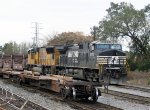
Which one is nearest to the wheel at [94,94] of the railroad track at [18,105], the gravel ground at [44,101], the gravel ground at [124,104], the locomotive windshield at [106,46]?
the gravel ground at [124,104]

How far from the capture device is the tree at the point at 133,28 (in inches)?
1763

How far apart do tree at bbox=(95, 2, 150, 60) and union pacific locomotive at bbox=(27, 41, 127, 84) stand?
14.9m

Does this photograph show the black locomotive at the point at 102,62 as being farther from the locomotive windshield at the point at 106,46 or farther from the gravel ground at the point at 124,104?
the gravel ground at the point at 124,104

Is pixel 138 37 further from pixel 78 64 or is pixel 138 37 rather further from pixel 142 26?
pixel 78 64

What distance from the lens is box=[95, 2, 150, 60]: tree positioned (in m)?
44.8

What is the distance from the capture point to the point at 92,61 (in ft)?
85.9

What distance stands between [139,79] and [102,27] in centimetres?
1259

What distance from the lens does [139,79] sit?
120ft

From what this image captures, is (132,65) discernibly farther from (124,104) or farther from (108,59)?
(124,104)

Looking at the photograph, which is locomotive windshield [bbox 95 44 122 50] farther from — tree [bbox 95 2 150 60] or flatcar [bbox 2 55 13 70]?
tree [bbox 95 2 150 60]

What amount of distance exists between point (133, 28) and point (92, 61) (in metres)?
20.1

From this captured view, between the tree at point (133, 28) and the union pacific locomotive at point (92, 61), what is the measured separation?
14.9 metres

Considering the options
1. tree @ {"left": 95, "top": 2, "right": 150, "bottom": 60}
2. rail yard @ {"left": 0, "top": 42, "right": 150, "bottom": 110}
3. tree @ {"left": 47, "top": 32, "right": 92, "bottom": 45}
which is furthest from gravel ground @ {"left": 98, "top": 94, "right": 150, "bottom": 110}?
tree @ {"left": 47, "top": 32, "right": 92, "bottom": 45}

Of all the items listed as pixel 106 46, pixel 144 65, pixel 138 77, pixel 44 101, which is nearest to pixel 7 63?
pixel 106 46
